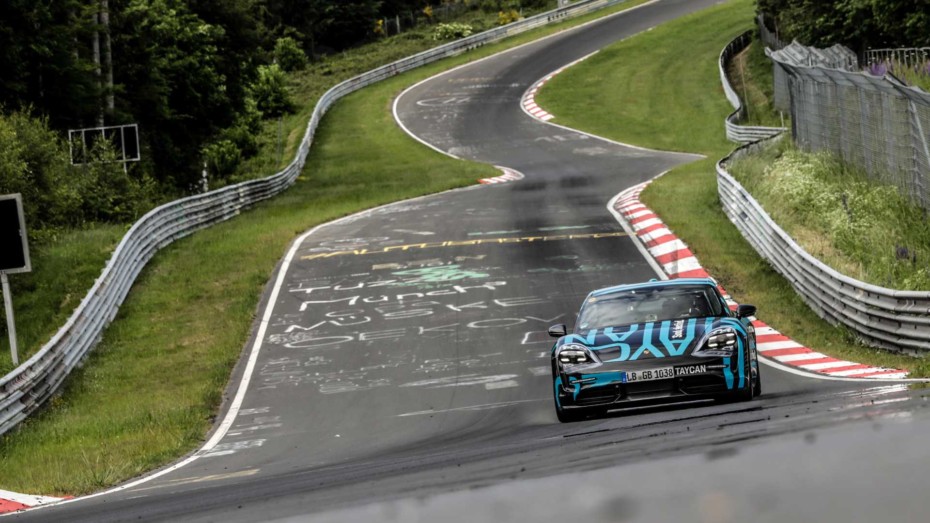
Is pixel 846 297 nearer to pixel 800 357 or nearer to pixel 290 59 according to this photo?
pixel 800 357

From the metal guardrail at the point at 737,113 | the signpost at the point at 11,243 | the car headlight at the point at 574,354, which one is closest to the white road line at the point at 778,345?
Answer: the car headlight at the point at 574,354

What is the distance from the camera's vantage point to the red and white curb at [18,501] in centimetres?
1087

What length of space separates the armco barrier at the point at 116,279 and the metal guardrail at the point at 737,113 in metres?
14.4

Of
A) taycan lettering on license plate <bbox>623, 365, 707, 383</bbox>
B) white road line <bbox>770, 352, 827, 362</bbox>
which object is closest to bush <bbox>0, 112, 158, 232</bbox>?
white road line <bbox>770, 352, 827, 362</bbox>

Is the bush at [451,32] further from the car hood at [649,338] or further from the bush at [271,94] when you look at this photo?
the car hood at [649,338]

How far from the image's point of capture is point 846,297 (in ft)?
57.7

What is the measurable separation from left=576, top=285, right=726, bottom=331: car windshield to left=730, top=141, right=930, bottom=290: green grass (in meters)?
4.62

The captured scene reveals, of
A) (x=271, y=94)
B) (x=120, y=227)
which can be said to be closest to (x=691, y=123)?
(x=271, y=94)

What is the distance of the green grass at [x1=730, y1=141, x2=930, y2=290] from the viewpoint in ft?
59.1

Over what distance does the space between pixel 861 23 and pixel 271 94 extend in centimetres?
3014

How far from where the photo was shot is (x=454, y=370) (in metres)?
17.7

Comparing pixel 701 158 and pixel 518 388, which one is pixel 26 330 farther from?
pixel 701 158

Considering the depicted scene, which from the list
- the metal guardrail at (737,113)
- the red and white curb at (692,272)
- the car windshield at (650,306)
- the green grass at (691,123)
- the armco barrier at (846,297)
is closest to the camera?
the car windshield at (650,306)

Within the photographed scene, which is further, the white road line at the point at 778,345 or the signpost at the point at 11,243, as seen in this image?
the signpost at the point at 11,243
